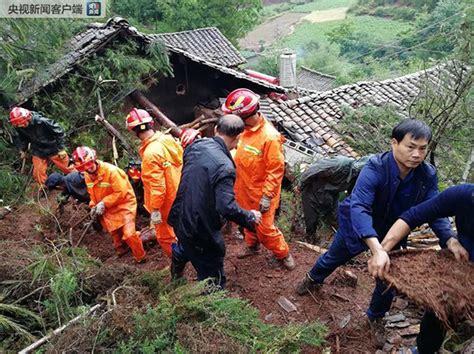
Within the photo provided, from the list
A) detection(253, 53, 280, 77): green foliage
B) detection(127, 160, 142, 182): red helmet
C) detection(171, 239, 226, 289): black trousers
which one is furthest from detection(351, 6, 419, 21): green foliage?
detection(171, 239, 226, 289): black trousers

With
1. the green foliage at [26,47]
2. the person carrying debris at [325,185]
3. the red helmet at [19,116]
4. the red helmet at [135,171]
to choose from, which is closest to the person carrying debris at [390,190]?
the person carrying debris at [325,185]

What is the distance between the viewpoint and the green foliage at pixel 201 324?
257 cm

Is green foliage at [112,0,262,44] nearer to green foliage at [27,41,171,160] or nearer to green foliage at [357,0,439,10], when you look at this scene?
green foliage at [27,41,171,160]

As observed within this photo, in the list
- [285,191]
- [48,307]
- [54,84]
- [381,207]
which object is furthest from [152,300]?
[54,84]

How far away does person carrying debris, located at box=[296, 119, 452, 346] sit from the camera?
2.87 m

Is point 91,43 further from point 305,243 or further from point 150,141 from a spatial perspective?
point 305,243

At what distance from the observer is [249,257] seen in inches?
206

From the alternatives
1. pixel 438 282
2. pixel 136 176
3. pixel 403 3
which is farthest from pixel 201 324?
pixel 403 3

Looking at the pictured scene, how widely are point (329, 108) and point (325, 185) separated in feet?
31.0

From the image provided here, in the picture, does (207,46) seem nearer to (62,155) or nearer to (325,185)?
(62,155)

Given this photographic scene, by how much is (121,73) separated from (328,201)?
5981 millimetres

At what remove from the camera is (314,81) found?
31234 mm

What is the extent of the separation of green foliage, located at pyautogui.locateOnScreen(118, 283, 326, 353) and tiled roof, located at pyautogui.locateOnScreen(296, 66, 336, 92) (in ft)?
89.7

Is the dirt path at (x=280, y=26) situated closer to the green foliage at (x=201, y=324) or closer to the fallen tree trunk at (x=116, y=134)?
the fallen tree trunk at (x=116, y=134)
